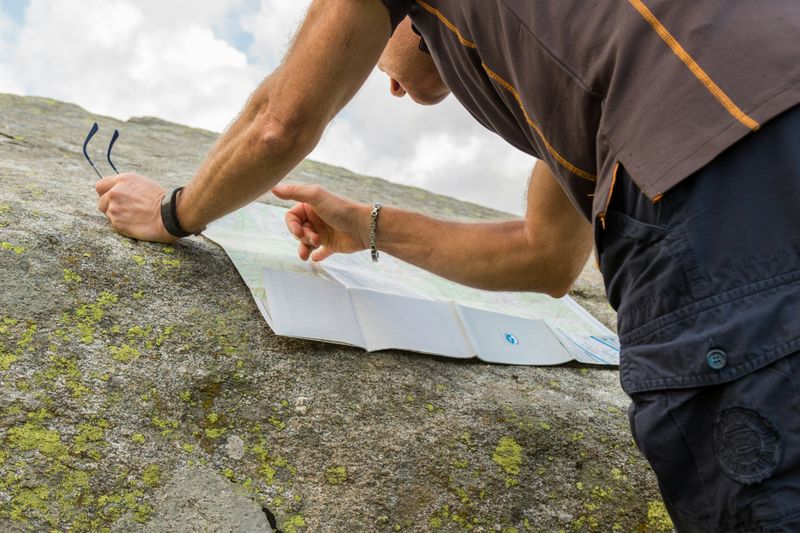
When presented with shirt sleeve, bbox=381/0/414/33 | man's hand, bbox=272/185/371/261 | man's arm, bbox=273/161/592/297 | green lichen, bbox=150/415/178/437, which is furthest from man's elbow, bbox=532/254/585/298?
green lichen, bbox=150/415/178/437

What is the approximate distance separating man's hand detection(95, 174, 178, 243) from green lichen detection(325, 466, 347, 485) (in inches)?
36.9

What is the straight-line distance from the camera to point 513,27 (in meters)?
1.18

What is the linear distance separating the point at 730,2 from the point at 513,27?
13.4 inches

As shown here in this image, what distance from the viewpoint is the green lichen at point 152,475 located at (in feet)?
4.30

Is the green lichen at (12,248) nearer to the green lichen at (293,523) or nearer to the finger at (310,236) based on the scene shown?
the finger at (310,236)

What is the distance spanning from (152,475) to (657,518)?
1.08 meters

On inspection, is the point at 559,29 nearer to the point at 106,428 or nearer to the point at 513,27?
the point at 513,27

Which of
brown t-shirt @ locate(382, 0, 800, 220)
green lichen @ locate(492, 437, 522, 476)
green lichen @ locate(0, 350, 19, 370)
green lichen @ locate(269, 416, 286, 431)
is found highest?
brown t-shirt @ locate(382, 0, 800, 220)

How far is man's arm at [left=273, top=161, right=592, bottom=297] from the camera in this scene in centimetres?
203

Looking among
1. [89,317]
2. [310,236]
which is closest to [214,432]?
[89,317]

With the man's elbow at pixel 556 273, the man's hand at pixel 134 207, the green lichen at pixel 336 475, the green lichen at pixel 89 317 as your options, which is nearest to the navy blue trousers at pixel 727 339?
the green lichen at pixel 336 475

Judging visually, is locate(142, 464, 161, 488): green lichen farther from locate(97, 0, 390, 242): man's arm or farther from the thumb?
the thumb

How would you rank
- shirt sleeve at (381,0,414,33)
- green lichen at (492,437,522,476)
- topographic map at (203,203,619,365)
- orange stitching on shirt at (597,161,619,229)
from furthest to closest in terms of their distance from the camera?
topographic map at (203,203,619,365) → green lichen at (492,437,522,476) → shirt sleeve at (381,0,414,33) → orange stitching on shirt at (597,161,619,229)

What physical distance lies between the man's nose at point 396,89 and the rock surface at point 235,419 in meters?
0.76
